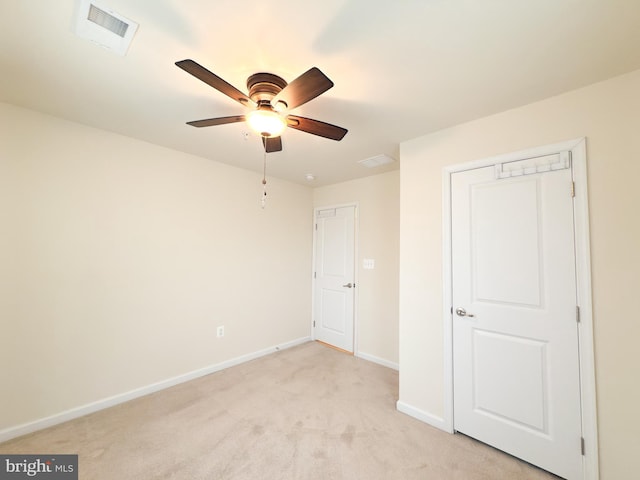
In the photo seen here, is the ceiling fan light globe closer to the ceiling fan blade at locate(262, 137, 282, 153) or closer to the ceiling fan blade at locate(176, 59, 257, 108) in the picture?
the ceiling fan blade at locate(176, 59, 257, 108)

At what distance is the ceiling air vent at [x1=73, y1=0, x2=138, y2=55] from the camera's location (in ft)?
3.73

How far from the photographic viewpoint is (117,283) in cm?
237

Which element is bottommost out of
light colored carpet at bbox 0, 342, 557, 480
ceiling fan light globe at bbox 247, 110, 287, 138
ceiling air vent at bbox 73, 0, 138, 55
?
light colored carpet at bbox 0, 342, 557, 480

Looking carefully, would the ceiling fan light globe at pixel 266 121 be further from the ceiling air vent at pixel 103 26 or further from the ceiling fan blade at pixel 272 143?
the ceiling air vent at pixel 103 26

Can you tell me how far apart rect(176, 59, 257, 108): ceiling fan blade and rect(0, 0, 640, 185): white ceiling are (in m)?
0.21

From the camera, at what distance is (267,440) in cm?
190

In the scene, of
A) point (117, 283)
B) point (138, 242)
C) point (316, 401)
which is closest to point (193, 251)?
point (138, 242)

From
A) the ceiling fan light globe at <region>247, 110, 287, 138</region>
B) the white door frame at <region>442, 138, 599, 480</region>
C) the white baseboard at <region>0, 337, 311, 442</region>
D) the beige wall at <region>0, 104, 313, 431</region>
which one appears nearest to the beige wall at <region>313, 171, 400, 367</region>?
the beige wall at <region>0, 104, 313, 431</region>

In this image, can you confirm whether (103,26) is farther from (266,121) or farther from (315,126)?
(315,126)

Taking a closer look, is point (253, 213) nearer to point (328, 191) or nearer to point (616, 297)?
point (328, 191)

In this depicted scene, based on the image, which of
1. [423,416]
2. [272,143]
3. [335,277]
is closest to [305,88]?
[272,143]

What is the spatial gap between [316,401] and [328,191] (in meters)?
2.84

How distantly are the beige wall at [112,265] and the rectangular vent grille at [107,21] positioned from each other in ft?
4.73

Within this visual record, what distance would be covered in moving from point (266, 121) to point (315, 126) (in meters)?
0.33
